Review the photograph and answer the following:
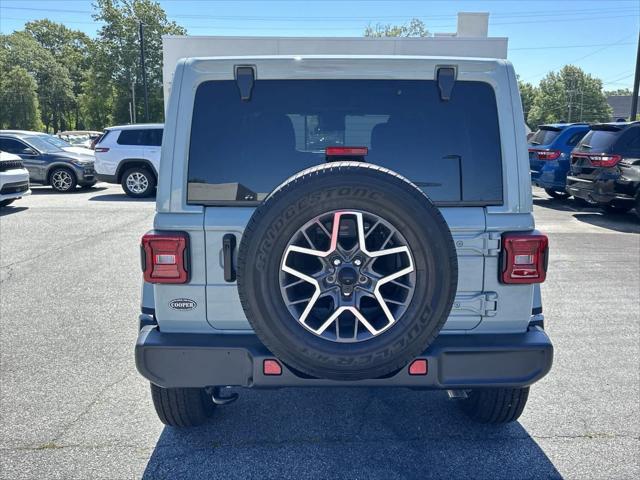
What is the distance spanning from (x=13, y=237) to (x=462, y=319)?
27.6 ft

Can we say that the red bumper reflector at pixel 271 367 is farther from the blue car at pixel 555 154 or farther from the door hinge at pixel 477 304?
the blue car at pixel 555 154

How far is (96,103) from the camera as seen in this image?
6019 centimetres

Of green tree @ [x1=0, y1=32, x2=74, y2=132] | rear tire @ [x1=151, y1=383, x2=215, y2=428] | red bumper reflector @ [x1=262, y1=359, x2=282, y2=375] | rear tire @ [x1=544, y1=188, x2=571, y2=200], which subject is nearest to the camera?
red bumper reflector @ [x1=262, y1=359, x2=282, y2=375]

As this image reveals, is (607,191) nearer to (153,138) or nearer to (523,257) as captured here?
(523,257)

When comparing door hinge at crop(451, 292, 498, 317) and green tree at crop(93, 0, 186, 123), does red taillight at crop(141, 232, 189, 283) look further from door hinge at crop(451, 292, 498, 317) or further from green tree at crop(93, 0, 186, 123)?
green tree at crop(93, 0, 186, 123)

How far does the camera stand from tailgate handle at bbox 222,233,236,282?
2537mm

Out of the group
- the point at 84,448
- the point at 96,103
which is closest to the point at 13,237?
the point at 84,448

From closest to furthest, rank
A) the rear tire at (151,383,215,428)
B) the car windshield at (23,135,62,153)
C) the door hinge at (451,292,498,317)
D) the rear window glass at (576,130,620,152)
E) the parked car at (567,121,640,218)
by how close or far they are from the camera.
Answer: the door hinge at (451,292,498,317) < the rear tire at (151,383,215,428) < the parked car at (567,121,640,218) < the rear window glass at (576,130,620,152) < the car windshield at (23,135,62,153)

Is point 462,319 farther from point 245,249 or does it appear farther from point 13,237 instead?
point 13,237

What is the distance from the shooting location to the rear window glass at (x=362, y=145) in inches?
102

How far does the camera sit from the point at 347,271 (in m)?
2.35

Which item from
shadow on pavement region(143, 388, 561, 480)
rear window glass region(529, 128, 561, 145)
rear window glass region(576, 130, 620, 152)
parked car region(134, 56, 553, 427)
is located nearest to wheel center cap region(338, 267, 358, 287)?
parked car region(134, 56, 553, 427)

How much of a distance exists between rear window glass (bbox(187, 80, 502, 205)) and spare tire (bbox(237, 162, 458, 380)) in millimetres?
320

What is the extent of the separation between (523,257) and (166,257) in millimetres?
1686
